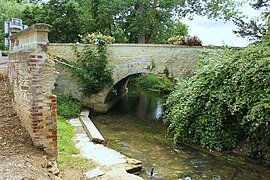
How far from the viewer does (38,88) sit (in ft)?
11.9

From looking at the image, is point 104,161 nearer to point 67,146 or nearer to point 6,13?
point 67,146

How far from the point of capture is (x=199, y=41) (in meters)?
9.83

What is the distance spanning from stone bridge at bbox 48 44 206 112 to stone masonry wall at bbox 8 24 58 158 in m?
6.43

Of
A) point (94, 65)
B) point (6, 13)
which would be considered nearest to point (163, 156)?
point (94, 65)

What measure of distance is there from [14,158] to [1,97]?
2727 millimetres

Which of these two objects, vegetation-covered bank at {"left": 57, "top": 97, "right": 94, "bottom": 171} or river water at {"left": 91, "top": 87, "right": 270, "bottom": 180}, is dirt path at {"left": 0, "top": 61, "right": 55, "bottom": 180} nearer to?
vegetation-covered bank at {"left": 57, "top": 97, "right": 94, "bottom": 171}

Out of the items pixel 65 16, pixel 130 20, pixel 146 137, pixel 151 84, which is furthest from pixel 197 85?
pixel 151 84

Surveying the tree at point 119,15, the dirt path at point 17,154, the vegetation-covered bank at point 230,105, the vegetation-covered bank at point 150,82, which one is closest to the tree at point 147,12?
the tree at point 119,15

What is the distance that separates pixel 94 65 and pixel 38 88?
684 cm

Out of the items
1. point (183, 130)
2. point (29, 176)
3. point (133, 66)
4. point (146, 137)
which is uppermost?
point (133, 66)

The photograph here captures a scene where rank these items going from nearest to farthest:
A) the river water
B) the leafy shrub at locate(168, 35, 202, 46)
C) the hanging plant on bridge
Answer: the river water → the leafy shrub at locate(168, 35, 202, 46) → the hanging plant on bridge

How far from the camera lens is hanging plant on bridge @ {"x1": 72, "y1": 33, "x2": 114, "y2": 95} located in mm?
10383

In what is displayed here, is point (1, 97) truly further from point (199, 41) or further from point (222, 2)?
point (222, 2)

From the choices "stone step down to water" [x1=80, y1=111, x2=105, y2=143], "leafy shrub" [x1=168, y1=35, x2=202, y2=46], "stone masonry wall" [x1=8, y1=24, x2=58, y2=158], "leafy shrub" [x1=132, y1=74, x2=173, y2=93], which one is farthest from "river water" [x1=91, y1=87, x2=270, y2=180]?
"leafy shrub" [x1=132, y1=74, x2=173, y2=93]
